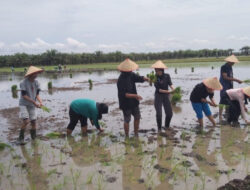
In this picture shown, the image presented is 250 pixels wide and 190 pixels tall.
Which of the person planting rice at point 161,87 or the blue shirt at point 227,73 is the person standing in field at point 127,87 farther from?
the blue shirt at point 227,73

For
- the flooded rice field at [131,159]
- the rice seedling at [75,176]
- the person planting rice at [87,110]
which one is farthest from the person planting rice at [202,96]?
the rice seedling at [75,176]

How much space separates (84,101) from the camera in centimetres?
541

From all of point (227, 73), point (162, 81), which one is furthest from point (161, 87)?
point (227, 73)

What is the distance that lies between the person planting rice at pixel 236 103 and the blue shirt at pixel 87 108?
332 centimetres

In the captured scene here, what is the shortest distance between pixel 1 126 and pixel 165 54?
7179cm

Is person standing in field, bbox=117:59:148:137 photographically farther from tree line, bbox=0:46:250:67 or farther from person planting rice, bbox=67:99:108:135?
tree line, bbox=0:46:250:67

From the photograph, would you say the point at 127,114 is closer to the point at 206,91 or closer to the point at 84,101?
the point at 84,101

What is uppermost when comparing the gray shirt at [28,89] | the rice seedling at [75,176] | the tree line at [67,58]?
the tree line at [67,58]

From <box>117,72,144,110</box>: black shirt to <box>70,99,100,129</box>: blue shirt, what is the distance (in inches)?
23.5

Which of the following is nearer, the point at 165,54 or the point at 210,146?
the point at 210,146

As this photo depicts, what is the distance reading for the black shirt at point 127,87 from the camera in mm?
5273

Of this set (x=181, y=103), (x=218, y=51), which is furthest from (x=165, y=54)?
(x=181, y=103)

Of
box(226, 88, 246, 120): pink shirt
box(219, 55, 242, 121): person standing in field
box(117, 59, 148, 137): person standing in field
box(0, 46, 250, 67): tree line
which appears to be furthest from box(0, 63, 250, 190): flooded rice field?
box(0, 46, 250, 67): tree line

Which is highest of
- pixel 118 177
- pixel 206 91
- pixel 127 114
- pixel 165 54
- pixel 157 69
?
pixel 165 54
